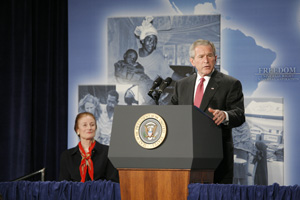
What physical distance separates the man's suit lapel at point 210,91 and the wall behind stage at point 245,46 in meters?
1.77

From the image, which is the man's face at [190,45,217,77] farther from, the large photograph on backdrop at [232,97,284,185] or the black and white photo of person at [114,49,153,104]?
the black and white photo of person at [114,49,153,104]

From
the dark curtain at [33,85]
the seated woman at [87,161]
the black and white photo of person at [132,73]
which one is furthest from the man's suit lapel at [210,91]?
the dark curtain at [33,85]

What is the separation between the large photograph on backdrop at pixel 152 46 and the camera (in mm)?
4500

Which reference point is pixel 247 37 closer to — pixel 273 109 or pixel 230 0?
pixel 230 0

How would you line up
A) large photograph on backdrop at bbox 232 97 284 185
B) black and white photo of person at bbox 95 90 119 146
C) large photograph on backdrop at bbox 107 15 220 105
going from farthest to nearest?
black and white photo of person at bbox 95 90 119 146 < large photograph on backdrop at bbox 107 15 220 105 < large photograph on backdrop at bbox 232 97 284 185

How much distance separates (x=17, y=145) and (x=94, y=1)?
167cm

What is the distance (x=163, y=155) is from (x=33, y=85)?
3.16m

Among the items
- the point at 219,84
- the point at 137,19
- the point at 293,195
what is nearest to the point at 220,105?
the point at 219,84

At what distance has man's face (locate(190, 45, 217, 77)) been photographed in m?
2.72

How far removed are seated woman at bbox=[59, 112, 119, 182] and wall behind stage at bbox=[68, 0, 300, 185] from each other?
0.93 m

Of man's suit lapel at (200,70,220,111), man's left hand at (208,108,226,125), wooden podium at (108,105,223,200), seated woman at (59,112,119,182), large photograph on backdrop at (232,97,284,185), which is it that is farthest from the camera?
large photograph on backdrop at (232,97,284,185)

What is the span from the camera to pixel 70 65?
4.71 meters

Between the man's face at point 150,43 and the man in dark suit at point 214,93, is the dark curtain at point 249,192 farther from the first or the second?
the man's face at point 150,43

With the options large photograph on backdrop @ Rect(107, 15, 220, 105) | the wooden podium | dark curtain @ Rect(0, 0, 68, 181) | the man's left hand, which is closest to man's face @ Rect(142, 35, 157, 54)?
large photograph on backdrop @ Rect(107, 15, 220, 105)
